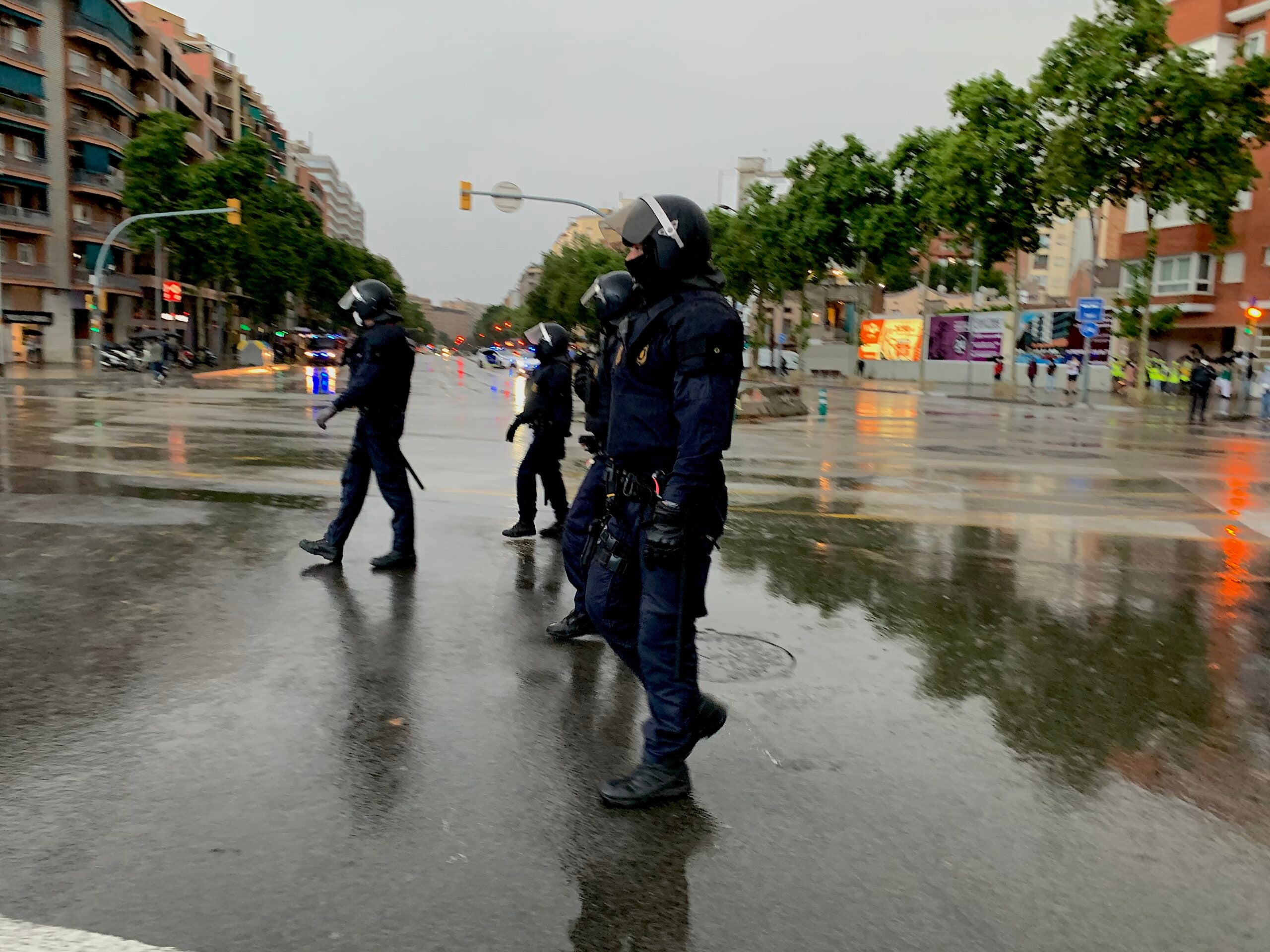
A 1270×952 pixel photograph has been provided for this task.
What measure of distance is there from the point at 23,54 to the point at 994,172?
47048 mm

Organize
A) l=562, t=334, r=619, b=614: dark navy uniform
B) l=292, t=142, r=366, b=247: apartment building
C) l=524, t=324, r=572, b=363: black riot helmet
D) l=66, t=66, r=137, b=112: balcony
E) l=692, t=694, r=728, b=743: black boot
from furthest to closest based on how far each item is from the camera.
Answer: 1. l=292, t=142, r=366, b=247: apartment building
2. l=66, t=66, r=137, b=112: balcony
3. l=524, t=324, r=572, b=363: black riot helmet
4. l=562, t=334, r=619, b=614: dark navy uniform
5. l=692, t=694, r=728, b=743: black boot

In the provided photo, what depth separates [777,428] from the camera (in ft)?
69.5

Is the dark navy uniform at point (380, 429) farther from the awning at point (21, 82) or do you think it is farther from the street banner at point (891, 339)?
the awning at point (21, 82)

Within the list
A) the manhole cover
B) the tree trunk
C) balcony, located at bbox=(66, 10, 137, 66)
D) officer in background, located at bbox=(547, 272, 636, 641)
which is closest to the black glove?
officer in background, located at bbox=(547, 272, 636, 641)

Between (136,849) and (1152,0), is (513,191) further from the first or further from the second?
(136,849)

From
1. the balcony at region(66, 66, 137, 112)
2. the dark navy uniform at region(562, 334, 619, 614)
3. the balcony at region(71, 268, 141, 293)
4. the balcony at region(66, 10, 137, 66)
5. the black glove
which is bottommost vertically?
the dark navy uniform at region(562, 334, 619, 614)

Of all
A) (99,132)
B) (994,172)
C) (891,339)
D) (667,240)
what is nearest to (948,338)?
(891,339)

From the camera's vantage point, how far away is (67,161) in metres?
57.8

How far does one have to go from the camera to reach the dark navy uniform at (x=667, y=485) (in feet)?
11.6

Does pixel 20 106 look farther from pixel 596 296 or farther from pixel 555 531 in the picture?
pixel 596 296

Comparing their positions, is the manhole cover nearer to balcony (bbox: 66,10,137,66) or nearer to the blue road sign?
the blue road sign

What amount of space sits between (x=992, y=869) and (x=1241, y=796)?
4.14 feet

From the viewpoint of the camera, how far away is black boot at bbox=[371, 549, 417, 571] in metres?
6.94

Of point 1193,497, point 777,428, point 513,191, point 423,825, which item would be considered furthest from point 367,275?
point 423,825
